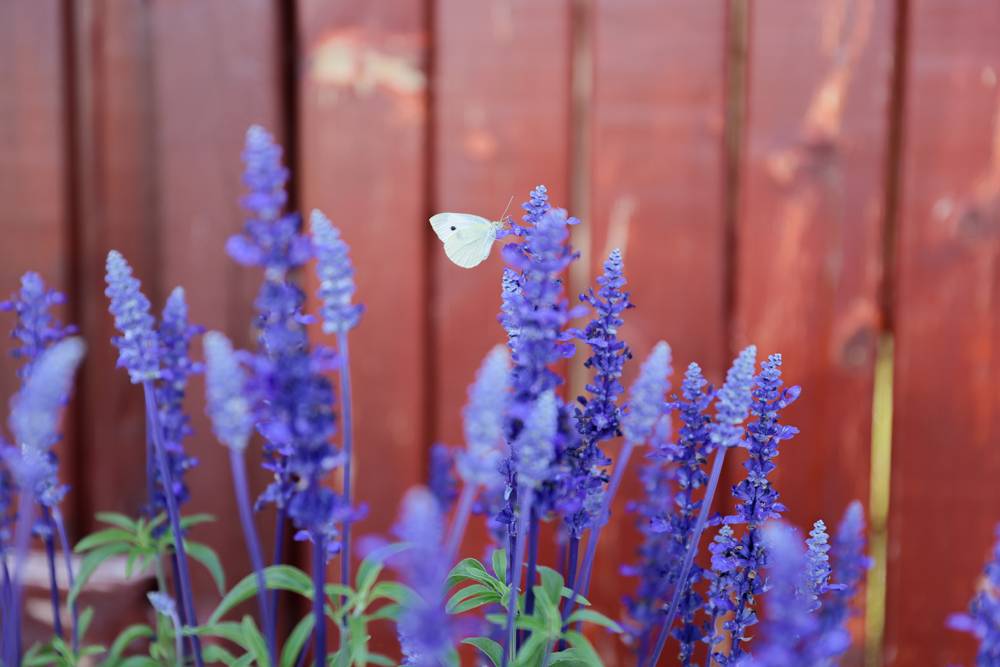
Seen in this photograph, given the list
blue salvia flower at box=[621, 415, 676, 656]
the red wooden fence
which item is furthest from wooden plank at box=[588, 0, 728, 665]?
blue salvia flower at box=[621, 415, 676, 656]

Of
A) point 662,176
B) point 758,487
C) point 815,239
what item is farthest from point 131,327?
point 815,239

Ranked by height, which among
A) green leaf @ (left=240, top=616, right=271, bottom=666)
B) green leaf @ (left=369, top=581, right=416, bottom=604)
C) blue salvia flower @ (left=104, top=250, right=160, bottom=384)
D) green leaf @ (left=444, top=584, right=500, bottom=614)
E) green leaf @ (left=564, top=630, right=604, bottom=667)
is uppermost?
blue salvia flower @ (left=104, top=250, right=160, bottom=384)

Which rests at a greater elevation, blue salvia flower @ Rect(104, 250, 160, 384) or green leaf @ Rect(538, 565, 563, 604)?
blue salvia flower @ Rect(104, 250, 160, 384)

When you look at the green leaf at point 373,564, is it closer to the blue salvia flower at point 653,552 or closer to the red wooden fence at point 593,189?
the blue salvia flower at point 653,552

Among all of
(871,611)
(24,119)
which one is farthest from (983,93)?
(24,119)

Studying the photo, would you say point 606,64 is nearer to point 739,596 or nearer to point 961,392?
point 961,392

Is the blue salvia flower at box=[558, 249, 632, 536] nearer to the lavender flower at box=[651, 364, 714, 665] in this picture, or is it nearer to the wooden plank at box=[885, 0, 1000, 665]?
the lavender flower at box=[651, 364, 714, 665]

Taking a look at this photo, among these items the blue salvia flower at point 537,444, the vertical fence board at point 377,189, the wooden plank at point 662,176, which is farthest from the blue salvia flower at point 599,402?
the vertical fence board at point 377,189
